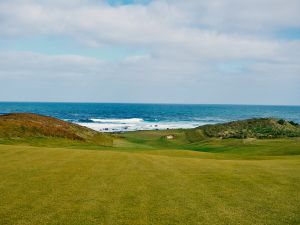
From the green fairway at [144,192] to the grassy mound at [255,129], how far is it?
2947 cm

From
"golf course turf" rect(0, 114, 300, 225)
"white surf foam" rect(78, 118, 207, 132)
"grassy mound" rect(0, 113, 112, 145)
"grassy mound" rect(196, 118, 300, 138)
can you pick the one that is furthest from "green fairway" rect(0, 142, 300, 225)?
"white surf foam" rect(78, 118, 207, 132)

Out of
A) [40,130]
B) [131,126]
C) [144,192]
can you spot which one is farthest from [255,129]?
[131,126]

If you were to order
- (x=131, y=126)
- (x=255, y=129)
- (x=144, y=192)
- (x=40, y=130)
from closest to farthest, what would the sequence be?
(x=144, y=192) < (x=40, y=130) < (x=255, y=129) < (x=131, y=126)

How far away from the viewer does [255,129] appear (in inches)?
1999

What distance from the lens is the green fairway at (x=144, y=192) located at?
30.0ft

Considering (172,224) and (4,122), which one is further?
(4,122)

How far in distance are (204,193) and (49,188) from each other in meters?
4.89

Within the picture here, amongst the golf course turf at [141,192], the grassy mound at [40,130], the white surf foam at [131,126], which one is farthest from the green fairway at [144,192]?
the white surf foam at [131,126]

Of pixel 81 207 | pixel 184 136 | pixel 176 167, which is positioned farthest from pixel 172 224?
pixel 184 136

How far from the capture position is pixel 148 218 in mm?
9039

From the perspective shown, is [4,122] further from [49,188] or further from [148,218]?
[148,218]

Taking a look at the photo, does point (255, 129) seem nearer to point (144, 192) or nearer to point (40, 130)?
point (40, 130)

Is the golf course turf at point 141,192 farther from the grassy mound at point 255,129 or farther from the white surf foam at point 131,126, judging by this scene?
the white surf foam at point 131,126

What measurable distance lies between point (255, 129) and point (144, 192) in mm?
42067
